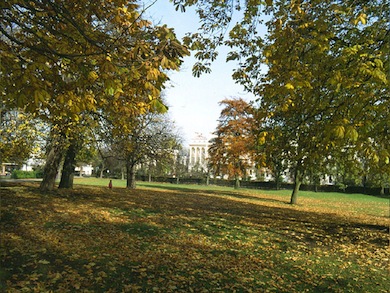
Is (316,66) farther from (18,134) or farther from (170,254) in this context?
(18,134)

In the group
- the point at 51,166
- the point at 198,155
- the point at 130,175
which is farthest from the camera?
the point at 198,155

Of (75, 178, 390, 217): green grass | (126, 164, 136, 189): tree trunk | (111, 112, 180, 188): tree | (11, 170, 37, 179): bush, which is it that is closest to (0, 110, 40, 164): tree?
(111, 112, 180, 188): tree

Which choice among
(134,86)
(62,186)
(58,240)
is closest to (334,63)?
(134,86)

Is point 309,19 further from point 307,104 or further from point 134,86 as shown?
point 134,86

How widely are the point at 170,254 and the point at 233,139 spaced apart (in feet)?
91.4

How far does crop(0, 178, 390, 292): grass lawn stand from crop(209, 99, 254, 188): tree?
2225 cm

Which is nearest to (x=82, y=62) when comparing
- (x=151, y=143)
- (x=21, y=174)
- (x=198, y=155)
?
(x=151, y=143)

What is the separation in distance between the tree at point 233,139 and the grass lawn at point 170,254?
2225cm

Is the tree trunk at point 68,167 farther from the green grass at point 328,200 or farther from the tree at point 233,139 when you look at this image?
the tree at point 233,139

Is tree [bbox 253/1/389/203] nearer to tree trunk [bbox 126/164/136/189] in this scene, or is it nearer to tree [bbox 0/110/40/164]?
tree [bbox 0/110/40/164]

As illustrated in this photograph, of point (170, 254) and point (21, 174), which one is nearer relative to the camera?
point (170, 254)

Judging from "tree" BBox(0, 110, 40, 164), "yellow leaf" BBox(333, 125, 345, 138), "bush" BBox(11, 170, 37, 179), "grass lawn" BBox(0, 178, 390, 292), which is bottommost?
"grass lawn" BBox(0, 178, 390, 292)

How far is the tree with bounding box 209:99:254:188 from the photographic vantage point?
3398cm

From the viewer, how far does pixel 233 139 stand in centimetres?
3412
